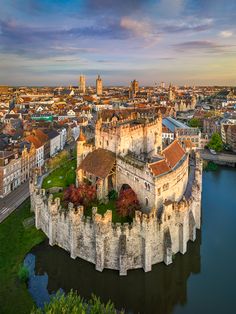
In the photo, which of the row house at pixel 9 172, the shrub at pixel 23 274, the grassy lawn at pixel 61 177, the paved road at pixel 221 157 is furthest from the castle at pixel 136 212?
the paved road at pixel 221 157

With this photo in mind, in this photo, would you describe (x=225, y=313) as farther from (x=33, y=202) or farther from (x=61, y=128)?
(x=61, y=128)

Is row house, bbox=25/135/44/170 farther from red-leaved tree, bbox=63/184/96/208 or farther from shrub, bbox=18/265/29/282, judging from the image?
shrub, bbox=18/265/29/282

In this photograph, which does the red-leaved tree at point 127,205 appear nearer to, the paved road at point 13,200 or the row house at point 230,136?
the paved road at point 13,200

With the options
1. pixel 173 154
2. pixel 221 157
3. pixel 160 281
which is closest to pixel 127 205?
pixel 160 281

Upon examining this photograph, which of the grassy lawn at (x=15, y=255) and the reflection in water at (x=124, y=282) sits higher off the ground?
the grassy lawn at (x=15, y=255)

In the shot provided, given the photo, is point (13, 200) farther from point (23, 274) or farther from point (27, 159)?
point (23, 274)

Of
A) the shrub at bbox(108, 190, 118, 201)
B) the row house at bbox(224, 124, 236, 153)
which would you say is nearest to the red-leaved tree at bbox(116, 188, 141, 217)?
the shrub at bbox(108, 190, 118, 201)
